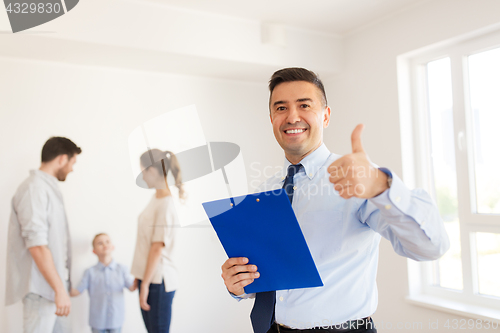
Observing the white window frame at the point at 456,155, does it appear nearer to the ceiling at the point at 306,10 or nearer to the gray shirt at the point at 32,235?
the ceiling at the point at 306,10

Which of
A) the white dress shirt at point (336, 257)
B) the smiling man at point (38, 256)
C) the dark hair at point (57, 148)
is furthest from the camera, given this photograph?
the dark hair at point (57, 148)

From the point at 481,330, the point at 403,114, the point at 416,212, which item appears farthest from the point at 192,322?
the point at 416,212

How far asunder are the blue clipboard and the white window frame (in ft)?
6.22

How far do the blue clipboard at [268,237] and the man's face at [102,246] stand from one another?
1928 millimetres

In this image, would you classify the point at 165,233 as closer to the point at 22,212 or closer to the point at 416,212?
the point at 22,212

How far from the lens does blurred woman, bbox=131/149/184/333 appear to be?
266 centimetres

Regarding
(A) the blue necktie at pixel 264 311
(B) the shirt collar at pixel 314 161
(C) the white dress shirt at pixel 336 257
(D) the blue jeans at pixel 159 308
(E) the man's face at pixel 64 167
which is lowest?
(D) the blue jeans at pixel 159 308

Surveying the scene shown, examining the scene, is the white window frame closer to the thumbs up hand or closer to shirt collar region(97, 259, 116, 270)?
the thumbs up hand

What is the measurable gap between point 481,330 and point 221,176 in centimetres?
224

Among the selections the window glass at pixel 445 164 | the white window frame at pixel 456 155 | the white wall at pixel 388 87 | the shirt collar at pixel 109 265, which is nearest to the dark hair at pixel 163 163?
the shirt collar at pixel 109 265

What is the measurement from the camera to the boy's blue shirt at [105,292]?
2.76 m

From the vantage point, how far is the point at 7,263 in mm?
2521

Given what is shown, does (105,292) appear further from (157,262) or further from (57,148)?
(57,148)

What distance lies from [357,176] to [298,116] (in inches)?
22.8
